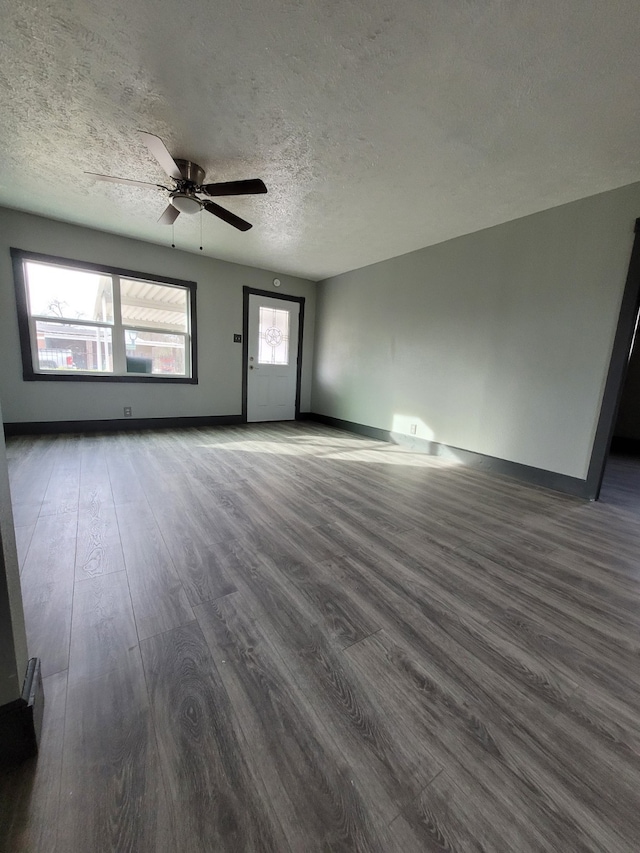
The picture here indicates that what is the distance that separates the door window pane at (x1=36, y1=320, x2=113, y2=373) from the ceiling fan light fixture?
2.27m

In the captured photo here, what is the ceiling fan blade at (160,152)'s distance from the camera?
1.98 metres

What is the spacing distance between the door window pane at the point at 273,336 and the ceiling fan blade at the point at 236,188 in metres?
2.90

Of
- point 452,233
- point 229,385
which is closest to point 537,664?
point 452,233

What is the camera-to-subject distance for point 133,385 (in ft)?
15.0

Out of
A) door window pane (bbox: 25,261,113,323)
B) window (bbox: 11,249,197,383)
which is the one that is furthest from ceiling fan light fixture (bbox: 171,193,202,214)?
door window pane (bbox: 25,261,113,323)

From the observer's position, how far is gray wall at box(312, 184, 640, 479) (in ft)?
9.15

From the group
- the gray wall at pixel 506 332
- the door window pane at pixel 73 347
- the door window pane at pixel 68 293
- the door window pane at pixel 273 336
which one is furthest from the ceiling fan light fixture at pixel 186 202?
the gray wall at pixel 506 332

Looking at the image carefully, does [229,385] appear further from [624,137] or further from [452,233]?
[624,137]

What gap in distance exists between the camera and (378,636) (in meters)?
1.29

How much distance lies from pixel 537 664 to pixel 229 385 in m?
4.98

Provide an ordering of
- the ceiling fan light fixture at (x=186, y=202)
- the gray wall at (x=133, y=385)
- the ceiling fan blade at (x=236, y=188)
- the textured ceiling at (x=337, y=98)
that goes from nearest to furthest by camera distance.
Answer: the textured ceiling at (x=337, y=98) < the ceiling fan blade at (x=236, y=188) < the ceiling fan light fixture at (x=186, y=202) < the gray wall at (x=133, y=385)

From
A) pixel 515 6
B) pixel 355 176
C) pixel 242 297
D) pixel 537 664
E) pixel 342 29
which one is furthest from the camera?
pixel 242 297

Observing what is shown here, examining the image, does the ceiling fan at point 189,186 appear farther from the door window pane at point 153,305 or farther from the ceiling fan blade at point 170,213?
the door window pane at point 153,305

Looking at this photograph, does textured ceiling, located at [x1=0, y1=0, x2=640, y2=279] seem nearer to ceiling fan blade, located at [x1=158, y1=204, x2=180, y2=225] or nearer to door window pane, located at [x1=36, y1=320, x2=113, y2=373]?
ceiling fan blade, located at [x1=158, y1=204, x2=180, y2=225]
